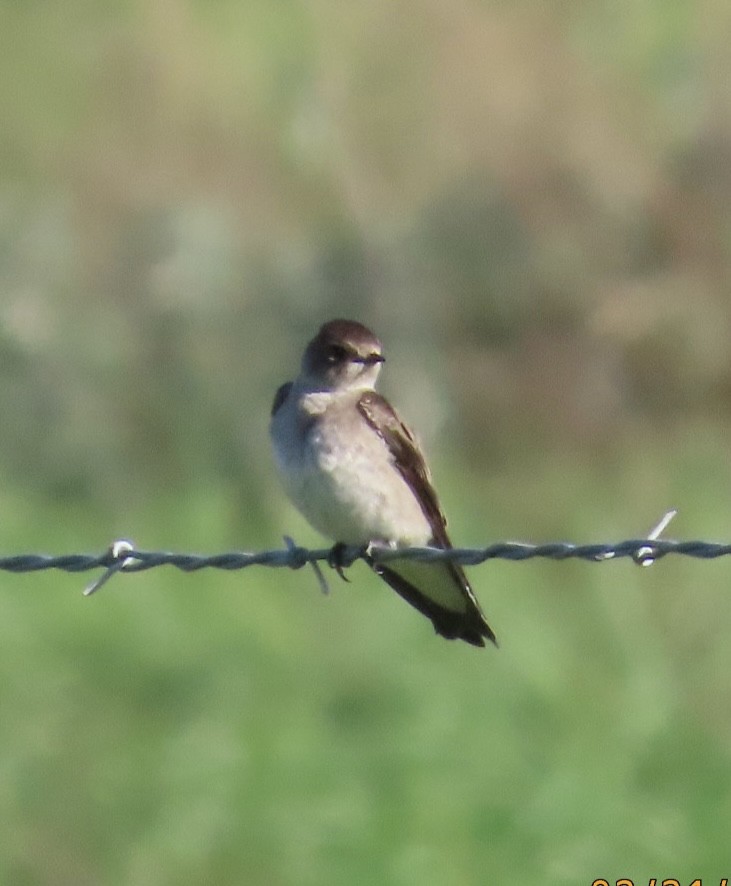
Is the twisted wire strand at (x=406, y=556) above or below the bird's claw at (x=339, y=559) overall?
below

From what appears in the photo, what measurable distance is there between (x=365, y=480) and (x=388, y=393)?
5.68 m

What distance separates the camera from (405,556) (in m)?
4.77

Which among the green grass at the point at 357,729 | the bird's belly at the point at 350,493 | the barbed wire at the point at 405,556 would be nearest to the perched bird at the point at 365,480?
the bird's belly at the point at 350,493

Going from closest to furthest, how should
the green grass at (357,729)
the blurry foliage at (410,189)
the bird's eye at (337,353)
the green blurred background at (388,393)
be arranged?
1. the bird's eye at (337,353)
2. the green grass at (357,729)
3. the green blurred background at (388,393)
4. the blurry foliage at (410,189)

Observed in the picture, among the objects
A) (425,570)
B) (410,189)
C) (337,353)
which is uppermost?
(410,189)

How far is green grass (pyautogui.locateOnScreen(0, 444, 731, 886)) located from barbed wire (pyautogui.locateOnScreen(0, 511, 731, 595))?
2.58m

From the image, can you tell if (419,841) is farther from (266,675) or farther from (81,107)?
(81,107)

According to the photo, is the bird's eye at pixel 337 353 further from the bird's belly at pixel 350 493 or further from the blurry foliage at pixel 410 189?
the blurry foliage at pixel 410 189

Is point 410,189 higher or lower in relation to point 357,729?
higher

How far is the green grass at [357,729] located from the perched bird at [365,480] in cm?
149

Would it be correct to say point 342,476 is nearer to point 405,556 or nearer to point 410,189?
point 405,556

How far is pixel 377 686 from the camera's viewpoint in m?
8.45

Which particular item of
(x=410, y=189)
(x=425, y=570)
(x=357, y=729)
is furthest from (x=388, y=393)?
(x=425, y=570)

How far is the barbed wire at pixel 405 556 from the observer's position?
13.8ft
